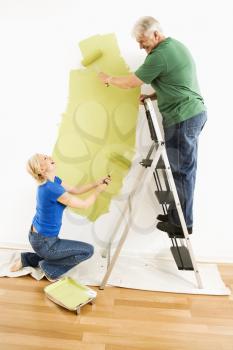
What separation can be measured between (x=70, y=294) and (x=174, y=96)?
1300mm

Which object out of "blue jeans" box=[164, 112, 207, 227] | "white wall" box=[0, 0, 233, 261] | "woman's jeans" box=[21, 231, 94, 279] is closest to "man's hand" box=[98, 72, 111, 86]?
"white wall" box=[0, 0, 233, 261]

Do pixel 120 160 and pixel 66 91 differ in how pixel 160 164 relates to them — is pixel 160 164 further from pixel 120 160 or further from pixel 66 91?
pixel 66 91

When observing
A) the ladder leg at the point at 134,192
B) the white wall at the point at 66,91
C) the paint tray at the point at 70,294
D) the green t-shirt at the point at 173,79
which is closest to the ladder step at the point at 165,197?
the ladder leg at the point at 134,192

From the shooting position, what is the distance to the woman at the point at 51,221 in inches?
81.4

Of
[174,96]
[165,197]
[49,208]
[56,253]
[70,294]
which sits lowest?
[70,294]

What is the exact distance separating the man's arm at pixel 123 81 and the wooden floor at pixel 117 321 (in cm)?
125

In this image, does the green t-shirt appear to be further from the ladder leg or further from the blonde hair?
→ the blonde hair

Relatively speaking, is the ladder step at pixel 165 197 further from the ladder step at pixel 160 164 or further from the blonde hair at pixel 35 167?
the blonde hair at pixel 35 167

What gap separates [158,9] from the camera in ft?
7.24

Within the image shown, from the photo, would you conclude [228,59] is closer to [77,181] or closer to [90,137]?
[90,137]

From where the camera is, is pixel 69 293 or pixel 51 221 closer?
pixel 69 293

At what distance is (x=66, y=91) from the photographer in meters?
2.35

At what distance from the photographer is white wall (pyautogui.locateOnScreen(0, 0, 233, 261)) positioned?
223 cm

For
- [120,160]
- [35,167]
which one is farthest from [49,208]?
[120,160]
